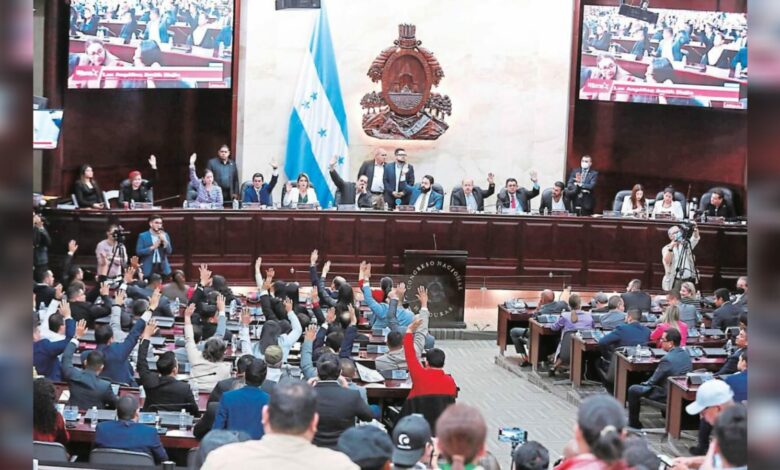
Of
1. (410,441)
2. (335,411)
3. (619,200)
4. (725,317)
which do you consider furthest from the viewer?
(619,200)

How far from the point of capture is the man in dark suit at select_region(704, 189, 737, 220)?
16734 mm

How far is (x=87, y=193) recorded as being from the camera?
48.8ft

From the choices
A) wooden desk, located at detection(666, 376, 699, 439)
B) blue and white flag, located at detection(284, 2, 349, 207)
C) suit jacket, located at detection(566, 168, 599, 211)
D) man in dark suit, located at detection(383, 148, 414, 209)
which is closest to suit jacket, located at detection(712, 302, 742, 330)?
wooden desk, located at detection(666, 376, 699, 439)

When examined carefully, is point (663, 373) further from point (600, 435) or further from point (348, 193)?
point (348, 193)

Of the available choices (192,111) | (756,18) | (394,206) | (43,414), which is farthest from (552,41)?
(756,18)

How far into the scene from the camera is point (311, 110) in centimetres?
1781

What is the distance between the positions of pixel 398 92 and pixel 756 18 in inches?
681

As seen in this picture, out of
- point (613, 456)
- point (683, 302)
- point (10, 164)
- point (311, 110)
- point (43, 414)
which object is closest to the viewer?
point (10, 164)

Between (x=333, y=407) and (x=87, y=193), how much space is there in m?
9.49

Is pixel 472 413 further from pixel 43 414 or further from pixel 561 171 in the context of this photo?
pixel 561 171

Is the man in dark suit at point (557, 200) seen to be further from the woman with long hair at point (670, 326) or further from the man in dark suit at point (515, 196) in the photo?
the woman with long hair at point (670, 326)

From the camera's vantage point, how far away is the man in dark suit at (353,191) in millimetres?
16281

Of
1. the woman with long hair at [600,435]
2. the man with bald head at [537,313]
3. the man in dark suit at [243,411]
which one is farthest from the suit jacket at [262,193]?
the woman with long hair at [600,435]

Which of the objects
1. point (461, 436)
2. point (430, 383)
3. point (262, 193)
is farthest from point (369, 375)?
point (262, 193)
